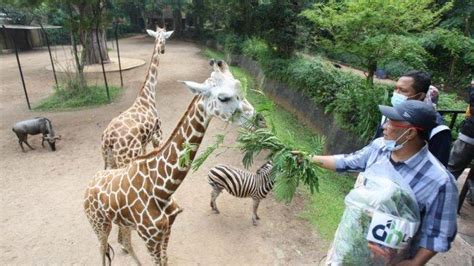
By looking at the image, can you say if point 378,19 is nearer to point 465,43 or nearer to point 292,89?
point 292,89

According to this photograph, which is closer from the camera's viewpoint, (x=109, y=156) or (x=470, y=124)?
(x=470, y=124)

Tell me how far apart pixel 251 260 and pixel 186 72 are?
42.5 feet

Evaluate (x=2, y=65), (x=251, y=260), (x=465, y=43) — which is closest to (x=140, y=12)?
(x=2, y=65)

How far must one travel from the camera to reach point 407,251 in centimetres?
199

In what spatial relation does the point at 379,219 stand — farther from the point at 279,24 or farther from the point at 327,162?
the point at 279,24

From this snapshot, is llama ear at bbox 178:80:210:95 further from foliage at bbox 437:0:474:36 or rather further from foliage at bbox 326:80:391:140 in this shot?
foliage at bbox 437:0:474:36

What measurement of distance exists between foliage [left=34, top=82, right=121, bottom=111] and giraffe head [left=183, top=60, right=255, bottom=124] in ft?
30.8

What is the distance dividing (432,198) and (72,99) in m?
11.4

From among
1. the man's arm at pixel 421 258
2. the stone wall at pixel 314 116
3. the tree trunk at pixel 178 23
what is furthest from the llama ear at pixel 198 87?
the tree trunk at pixel 178 23

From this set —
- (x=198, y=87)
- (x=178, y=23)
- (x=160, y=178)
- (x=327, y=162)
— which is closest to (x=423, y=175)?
(x=327, y=162)

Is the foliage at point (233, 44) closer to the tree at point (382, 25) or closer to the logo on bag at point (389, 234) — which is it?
the tree at point (382, 25)

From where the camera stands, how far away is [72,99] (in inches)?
430

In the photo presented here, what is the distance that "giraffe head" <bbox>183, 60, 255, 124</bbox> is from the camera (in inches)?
99.1

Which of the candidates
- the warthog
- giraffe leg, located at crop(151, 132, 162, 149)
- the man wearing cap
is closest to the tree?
giraffe leg, located at crop(151, 132, 162, 149)
